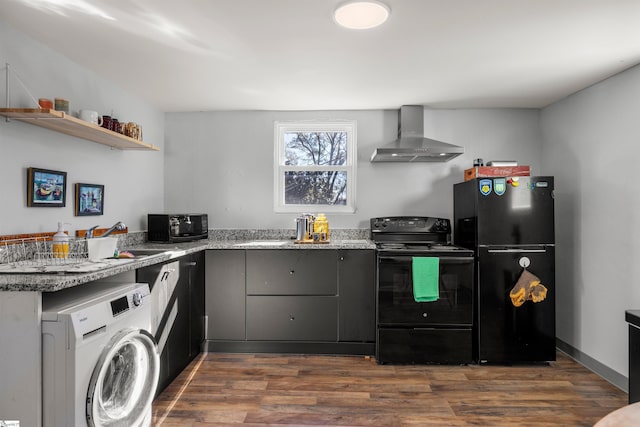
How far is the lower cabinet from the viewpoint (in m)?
3.12

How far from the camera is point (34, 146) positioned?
86.3 inches

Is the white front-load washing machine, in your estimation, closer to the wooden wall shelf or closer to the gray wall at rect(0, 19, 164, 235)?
the gray wall at rect(0, 19, 164, 235)

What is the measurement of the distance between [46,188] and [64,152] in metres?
0.31

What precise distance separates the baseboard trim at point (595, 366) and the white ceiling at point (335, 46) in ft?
7.18

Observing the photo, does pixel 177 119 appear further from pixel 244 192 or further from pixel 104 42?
pixel 104 42

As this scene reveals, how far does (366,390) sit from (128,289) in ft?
5.50

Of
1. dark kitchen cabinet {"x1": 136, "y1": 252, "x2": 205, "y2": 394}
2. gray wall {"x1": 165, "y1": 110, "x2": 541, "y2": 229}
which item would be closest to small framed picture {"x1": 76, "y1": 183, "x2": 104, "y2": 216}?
dark kitchen cabinet {"x1": 136, "y1": 252, "x2": 205, "y2": 394}

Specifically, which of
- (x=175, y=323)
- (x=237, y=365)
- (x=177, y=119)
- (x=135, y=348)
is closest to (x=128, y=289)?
(x=135, y=348)

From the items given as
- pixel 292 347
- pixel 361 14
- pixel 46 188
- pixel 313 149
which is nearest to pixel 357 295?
pixel 292 347

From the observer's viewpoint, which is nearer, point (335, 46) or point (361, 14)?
point (361, 14)

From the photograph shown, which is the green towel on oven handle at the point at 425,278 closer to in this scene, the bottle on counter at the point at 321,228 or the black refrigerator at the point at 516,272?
the black refrigerator at the point at 516,272

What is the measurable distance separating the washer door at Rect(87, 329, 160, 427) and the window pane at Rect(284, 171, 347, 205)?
2.21 m

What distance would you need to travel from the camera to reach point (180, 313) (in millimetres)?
2680

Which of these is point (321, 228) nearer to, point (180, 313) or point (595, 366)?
point (180, 313)
